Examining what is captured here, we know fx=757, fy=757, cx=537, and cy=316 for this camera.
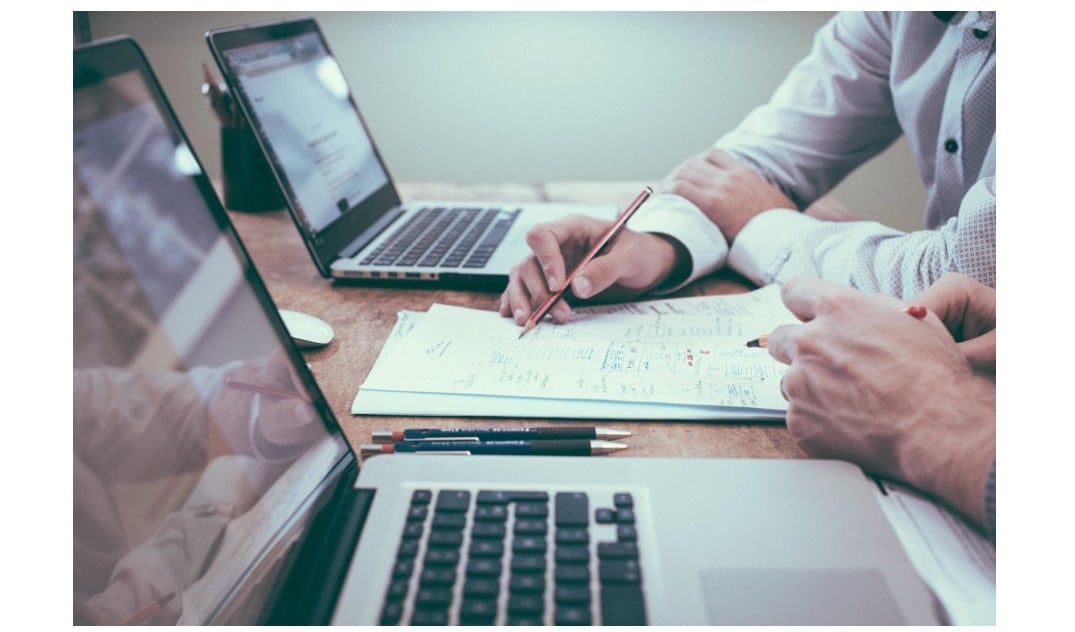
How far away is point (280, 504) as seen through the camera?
1.46ft

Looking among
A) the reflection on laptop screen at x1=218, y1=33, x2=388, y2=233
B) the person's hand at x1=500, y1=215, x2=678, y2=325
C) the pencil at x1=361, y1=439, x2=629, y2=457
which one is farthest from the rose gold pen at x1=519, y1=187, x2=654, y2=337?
the reflection on laptop screen at x1=218, y1=33, x2=388, y2=233

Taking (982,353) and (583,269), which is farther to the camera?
(583,269)

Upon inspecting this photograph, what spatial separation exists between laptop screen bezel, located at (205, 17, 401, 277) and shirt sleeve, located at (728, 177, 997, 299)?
0.49 m

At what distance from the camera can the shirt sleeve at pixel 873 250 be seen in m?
Answer: 0.71

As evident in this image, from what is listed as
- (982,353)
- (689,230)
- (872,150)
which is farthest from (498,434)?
(872,150)

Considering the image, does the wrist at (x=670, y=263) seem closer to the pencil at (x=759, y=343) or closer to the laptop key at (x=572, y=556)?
the pencil at (x=759, y=343)

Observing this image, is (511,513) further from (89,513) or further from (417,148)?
(417,148)

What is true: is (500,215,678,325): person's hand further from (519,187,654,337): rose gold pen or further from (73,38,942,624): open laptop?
(73,38,942,624): open laptop

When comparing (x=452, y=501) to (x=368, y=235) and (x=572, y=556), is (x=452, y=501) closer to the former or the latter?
(x=572, y=556)

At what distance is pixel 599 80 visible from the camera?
2168 mm

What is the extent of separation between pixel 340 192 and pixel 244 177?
28 centimetres

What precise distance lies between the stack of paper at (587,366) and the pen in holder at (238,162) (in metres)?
0.55

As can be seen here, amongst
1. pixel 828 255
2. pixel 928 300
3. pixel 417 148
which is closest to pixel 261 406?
pixel 928 300

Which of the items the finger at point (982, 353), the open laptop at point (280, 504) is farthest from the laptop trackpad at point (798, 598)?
the finger at point (982, 353)
